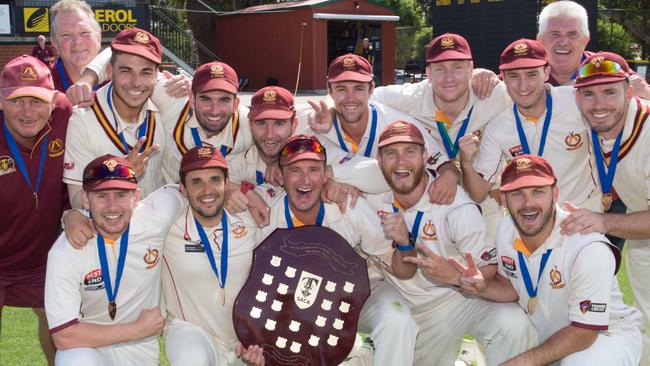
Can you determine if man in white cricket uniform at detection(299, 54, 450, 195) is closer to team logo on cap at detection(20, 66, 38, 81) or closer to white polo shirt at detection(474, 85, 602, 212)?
white polo shirt at detection(474, 85, 602, 212)

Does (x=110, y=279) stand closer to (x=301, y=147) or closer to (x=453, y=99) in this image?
(x=301, y=147)

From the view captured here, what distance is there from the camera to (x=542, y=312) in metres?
4.79

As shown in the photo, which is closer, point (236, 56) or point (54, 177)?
point (54, 177)

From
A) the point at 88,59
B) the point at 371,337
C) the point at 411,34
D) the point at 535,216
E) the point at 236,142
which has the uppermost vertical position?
the point at 411,34

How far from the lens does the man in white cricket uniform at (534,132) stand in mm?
5500

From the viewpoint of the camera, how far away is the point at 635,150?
529 cm

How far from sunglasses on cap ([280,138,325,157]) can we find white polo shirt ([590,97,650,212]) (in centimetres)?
216

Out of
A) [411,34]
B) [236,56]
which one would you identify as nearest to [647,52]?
[411,34]

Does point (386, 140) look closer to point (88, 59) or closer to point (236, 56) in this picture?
point (88, 59)

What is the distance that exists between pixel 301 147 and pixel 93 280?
1.71 m

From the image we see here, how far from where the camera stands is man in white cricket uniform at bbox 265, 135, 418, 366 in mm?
4988

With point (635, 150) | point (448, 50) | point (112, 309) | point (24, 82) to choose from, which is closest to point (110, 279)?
point (112, 309)

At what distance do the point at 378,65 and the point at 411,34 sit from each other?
10.2 metres

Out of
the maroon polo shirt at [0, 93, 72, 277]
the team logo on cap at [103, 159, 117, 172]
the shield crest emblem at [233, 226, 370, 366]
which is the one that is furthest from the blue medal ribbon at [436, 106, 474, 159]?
the maroon polo shirt at [0, 93, 72, 277]
